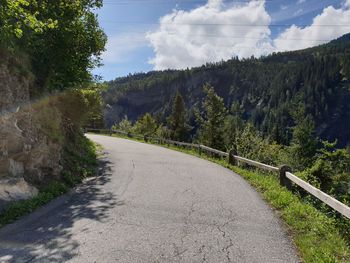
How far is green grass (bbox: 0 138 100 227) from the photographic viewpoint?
8.13m

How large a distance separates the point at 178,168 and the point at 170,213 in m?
7.64

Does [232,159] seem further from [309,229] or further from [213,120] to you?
[213,120]

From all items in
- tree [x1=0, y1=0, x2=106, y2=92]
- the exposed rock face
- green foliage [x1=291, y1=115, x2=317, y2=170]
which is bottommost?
green foliage [x1=291, y1=115, x2=317, y2=170]

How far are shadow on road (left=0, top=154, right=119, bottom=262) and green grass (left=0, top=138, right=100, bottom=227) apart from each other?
0.23 m

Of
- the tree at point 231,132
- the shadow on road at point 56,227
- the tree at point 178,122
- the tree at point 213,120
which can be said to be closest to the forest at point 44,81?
the shadow on road at point 56,227

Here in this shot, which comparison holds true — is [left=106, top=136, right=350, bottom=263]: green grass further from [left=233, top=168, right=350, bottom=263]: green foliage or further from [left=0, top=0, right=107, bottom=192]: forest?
[left=0, top=0, right=107, bottom=192]: forest

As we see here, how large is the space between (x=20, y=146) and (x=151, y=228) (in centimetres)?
462

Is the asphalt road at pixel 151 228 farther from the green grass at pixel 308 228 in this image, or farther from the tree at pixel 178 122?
the tree at pixel 178 122

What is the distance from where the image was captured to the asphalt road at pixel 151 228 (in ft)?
19.3

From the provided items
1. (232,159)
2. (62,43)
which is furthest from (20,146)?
(232,159)

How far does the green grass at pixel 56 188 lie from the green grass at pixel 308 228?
584 cm

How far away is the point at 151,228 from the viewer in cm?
719

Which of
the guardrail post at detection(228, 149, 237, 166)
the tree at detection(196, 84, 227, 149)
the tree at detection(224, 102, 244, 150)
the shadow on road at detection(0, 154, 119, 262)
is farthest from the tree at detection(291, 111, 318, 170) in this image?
the shadow on road at detection(0, 154, 119, 262)

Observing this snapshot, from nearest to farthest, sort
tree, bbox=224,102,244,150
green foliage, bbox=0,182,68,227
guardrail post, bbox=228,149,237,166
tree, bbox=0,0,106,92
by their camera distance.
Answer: green foliage, bbox=0,182,68,227, tree, bbox=0,0,106,92, guardrail post, bbox=228,149,237,166, tree, bbox=224,102,244,150
